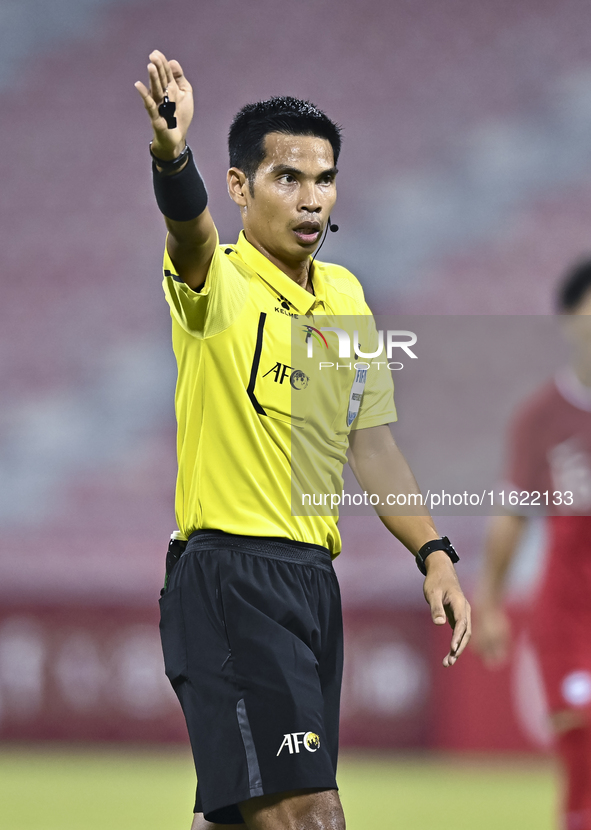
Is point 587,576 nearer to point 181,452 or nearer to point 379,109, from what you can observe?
point 181,452

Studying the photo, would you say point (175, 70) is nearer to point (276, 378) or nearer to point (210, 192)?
point (276, 378)

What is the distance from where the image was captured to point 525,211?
12.7 meters

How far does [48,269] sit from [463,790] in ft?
24.7

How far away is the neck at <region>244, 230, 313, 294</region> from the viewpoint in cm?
304

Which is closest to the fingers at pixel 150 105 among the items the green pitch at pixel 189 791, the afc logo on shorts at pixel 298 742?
the afc logo on shorts at pixel 298 742

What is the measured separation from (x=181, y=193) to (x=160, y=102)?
20 centimetres

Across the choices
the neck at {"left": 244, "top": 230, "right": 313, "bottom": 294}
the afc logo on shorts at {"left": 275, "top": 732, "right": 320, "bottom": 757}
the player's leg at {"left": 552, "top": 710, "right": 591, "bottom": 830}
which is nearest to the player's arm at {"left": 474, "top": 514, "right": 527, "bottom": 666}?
the player's leg at {"left": 552, "top": 710, "right": 591, "bottom": 830}

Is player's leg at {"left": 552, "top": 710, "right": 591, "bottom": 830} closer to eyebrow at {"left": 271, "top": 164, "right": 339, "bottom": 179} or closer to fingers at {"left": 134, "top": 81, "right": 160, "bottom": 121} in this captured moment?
eyebrow at {"left": 271, "top": 164, "right": 339, "bottom": 179}

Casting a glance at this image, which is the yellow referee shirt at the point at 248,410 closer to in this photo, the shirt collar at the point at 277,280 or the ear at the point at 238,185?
the shirt collar at the point at 277,280

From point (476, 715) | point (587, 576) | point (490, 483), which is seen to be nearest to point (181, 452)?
point (587, 576)

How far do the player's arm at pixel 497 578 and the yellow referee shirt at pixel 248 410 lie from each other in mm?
2453

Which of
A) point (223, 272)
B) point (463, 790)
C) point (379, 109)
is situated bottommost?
point (463, 790)

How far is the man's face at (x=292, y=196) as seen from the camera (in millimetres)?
2961

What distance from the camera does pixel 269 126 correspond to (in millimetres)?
3041
